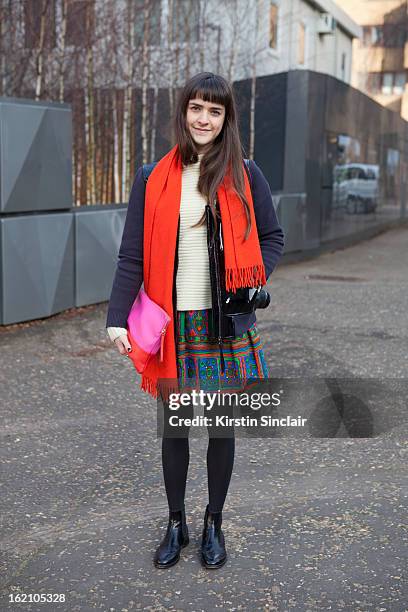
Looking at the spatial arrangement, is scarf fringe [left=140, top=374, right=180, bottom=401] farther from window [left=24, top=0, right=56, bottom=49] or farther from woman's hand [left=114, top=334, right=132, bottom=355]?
window [left=24, top=0, right=56, bottom=49]

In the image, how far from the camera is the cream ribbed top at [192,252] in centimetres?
279

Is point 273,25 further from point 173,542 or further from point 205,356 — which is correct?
point 173,542

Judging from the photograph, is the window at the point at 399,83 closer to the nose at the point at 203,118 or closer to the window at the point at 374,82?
the window at the point at 374,82

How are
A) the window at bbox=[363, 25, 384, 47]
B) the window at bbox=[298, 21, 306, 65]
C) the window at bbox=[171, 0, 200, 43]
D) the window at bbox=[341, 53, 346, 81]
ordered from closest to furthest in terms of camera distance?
the window at bbox=[171, 0, 200, 43] → the window at bbox=[298, 21, 306, 65] → the window at bbox=[341, 53, 346, 81] → the window at bbox=[363, 25, 384, 47]

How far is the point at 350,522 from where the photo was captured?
11.0 ft

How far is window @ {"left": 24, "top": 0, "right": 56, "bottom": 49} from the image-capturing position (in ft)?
30.9

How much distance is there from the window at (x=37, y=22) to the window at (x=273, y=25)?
937 cm

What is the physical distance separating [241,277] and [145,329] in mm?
390

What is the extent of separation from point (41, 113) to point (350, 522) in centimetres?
506

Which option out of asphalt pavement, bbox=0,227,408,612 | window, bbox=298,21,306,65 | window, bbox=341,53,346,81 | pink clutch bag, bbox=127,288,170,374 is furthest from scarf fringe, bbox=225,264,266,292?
window, bbox=341,53,346,81

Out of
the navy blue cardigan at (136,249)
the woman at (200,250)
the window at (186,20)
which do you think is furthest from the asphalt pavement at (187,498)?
the window at (186,20)

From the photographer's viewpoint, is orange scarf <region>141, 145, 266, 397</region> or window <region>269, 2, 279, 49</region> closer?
orange scarf <region>141, 145, 266, 397</region>

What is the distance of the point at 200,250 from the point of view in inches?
111

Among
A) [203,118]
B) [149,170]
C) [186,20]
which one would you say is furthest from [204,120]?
[186,20]
